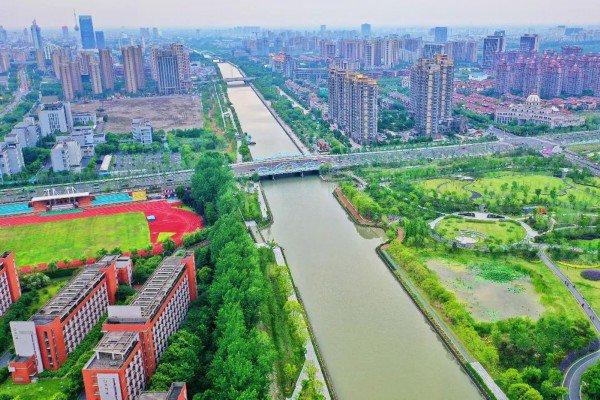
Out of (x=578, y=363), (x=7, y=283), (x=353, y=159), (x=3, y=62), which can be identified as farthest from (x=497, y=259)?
(x=3, y=62)

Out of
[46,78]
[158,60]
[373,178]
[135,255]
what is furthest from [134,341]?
[46,78]

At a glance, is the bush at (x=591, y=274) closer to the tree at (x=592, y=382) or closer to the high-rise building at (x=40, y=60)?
the tree at (x=592, y=382)

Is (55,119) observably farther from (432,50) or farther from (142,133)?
(432,50)

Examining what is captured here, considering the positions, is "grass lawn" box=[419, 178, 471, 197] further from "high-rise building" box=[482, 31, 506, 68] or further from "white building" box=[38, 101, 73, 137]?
"high-rise building" box=[482, 31, 506, 68]

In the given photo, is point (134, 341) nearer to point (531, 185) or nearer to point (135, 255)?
point (135, 255)

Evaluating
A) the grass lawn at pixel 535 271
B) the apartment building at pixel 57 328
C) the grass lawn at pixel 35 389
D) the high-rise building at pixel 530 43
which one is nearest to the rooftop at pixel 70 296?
the apartment building at pixel 57 328

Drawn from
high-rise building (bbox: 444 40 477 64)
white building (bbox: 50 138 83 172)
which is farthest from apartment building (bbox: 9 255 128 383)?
high-rise building (bbox: 444 40 477 64)
